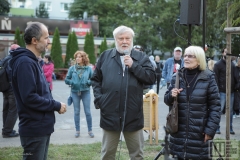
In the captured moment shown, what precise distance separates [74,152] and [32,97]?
3098 mm

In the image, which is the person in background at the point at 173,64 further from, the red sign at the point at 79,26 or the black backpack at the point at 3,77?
the red sign at the point at 79,26

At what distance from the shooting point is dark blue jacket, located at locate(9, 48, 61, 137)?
3.29 metres

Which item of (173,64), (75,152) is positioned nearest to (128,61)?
(75,152)

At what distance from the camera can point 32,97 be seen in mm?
3305

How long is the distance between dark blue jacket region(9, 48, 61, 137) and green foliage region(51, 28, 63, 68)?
25.8 metres

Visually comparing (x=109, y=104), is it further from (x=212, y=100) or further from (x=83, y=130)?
(x=83, y=130)

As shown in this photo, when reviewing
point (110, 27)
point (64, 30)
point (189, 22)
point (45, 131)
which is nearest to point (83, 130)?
point (189, 22)

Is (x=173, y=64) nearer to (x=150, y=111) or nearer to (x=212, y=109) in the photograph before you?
(x=150, y=111)

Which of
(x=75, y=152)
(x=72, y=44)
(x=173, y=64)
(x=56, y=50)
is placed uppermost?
(x=72, y=44)

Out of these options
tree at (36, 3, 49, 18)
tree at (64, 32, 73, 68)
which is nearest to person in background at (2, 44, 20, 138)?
tree at (64, 32, 73, 68)

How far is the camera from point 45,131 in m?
3.41

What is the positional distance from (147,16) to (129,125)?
33.6 meters

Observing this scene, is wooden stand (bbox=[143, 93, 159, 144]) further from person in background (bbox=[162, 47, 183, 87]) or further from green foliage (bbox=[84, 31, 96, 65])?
green foliage (bbox=[84, 31, 96, 65])

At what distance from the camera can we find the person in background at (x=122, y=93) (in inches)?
164
